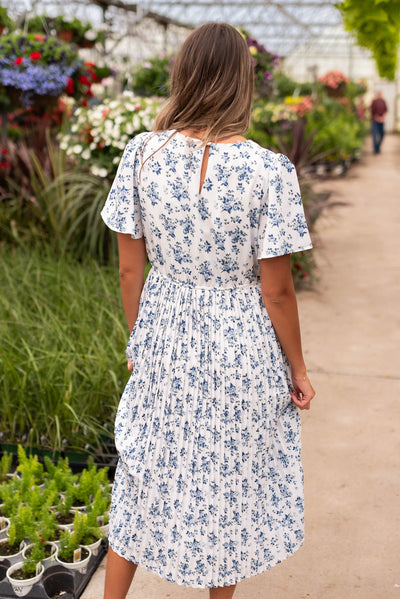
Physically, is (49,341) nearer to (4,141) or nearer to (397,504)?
(397,504)

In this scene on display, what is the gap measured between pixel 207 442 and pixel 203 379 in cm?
15

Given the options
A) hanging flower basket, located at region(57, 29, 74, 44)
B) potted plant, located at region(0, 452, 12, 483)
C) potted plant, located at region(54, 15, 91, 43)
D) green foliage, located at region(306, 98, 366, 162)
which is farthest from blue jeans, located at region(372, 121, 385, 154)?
potted plant, located at region(0, 452, 12, 483)

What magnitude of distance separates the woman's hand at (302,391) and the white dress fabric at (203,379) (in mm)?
32

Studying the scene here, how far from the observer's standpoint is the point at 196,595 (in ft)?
7.04

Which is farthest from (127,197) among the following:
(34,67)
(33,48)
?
(33,48)

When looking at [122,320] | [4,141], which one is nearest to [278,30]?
[4,141]

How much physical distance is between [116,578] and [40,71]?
4.67m

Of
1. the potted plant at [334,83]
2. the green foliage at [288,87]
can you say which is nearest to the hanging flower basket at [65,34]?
the green foliage at [288,87]

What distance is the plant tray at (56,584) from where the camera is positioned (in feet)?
6.81

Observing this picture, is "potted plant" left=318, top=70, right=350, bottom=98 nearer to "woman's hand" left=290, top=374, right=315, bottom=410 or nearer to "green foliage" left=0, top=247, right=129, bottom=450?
"green foliage" left=0, top=247, right=129, bottom=450

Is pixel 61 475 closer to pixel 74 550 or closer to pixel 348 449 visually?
pixel 74 550

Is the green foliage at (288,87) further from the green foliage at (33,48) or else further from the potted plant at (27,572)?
the potted plant at (27,572)

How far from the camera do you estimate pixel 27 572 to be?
2141mm

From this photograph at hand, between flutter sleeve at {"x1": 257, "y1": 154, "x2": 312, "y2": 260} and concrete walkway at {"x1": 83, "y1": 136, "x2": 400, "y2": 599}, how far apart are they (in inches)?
46.9
